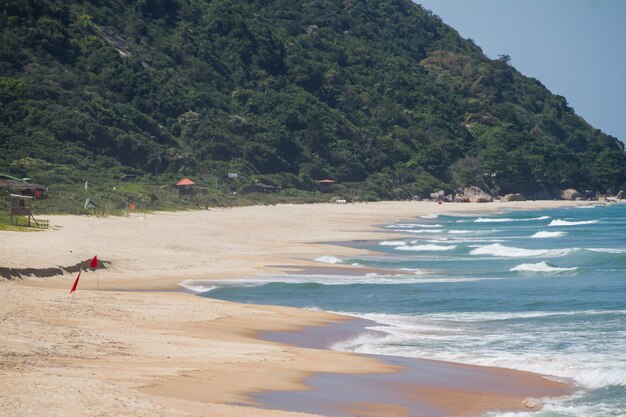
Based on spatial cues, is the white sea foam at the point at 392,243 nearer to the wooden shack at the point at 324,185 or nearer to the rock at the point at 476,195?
the wooden shack at the point at 324,185

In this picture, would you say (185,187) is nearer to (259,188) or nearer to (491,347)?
(259,188)

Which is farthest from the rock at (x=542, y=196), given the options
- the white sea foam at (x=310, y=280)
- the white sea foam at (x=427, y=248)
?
the white sea foam at (x=310, y=280)

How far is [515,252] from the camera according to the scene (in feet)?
151

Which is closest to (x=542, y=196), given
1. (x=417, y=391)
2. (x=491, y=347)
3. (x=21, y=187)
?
(x=21, y=187)

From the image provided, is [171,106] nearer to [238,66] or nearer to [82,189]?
[238,66]

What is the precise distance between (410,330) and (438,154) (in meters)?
112

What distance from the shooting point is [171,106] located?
110812 millimetres

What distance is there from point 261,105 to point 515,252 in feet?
272

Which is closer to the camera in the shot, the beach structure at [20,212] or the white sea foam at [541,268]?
the white sea foam at [541,268]

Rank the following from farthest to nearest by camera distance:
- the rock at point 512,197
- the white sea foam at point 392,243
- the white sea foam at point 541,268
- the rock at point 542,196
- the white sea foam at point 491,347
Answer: the rock at point 542,196
the rock at point 512,197
the white sea foam at point 392,243
the white sea foam at point 541,268
the white sea foam at point 491,347

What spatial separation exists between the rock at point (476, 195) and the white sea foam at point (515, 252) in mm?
79438

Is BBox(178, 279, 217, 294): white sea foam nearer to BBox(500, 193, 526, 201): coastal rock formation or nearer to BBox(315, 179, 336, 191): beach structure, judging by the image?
BBox(315, 179, 336, 191): beach structure

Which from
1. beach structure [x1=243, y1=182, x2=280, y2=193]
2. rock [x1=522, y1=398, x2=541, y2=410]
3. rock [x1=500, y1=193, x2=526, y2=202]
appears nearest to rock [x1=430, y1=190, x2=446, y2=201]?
rock [x1=500, y1=193, x2=526, y2=202]

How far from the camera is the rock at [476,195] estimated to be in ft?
416
